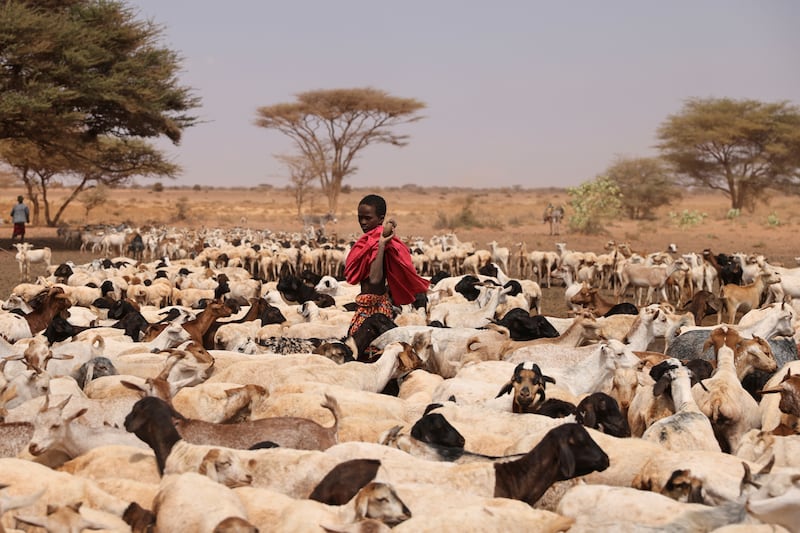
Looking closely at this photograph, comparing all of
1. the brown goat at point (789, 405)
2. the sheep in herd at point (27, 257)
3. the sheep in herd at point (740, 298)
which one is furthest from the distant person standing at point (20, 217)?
the brown goat at point (789, 405)

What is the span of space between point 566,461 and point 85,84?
24400mm

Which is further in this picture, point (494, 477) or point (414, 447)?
point (414, 447)

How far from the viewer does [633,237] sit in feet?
102

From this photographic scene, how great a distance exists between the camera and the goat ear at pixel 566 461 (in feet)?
13.5

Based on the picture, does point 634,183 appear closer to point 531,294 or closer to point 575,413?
point 531,294

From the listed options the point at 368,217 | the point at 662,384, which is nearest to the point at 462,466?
the point at 662,384

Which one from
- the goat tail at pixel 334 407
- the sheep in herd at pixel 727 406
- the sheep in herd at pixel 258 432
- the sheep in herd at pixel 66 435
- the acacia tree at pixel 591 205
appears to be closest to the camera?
the sheep in herd at pixel 66 435

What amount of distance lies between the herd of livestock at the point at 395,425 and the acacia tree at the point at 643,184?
3993cm

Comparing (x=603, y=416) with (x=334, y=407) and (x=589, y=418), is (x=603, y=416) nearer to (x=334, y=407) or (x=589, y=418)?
(x=589, y=418)

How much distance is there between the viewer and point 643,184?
49.1 m

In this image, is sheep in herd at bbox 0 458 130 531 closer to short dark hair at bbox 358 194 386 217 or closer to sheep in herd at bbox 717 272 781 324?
short dark hair at bbox 358 194 386 217

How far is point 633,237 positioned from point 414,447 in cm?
2773

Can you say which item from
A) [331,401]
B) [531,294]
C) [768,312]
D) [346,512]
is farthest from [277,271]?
[346,512]

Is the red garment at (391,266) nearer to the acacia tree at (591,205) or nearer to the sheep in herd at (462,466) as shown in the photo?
the sheep in herd at (462,466)
